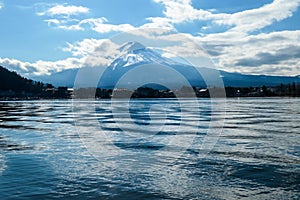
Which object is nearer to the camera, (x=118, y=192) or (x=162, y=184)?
(x=118, y=192)

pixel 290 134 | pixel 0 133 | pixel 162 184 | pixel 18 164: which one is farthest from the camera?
pixel 0 133

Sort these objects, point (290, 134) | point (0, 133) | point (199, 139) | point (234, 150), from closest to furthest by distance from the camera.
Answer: point (234, 150) → point (199, 139) → point (290, 134) → point (0, 133)

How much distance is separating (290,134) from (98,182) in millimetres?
13029

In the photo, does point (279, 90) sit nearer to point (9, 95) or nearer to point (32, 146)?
point (9, 95)

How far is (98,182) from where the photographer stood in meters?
9.73

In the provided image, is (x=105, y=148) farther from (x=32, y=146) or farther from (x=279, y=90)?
(x=279, y=90)

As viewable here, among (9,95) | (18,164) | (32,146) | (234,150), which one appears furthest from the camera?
(9,95)

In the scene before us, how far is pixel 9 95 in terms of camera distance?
164750 mm

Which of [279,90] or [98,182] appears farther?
[279,90]

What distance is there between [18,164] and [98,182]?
3.81 meters

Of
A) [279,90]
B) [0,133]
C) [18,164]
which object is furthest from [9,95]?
[18,164]

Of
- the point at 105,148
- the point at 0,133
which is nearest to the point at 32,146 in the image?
the point at 105,148

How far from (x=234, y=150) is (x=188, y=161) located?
2.91 m

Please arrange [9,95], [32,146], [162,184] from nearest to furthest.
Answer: [162,184], [32,146], [9,95]
